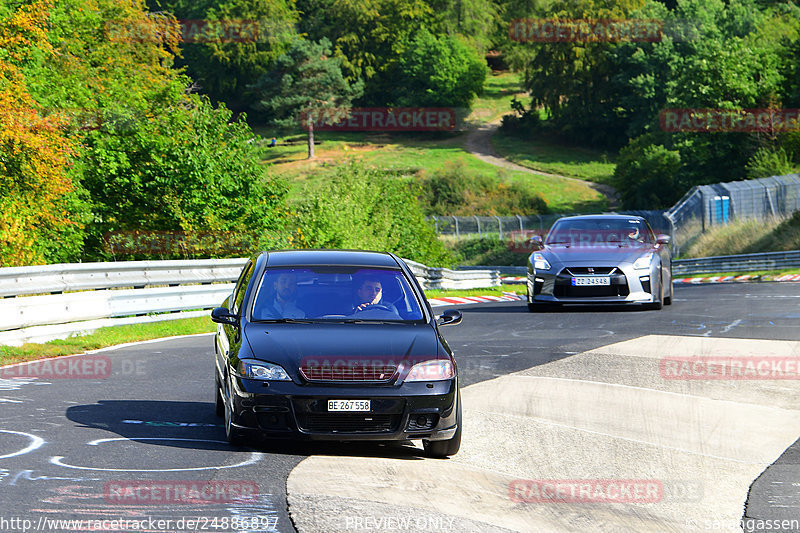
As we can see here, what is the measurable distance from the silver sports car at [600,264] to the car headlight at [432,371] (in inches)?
396

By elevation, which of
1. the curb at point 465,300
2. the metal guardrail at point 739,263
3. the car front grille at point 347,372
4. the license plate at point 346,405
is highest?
the car front grille at point 347,372

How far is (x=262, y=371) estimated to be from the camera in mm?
7039

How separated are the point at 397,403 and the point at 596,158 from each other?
110279 millimetres

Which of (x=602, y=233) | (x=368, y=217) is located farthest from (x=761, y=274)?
(x=602, y=233)

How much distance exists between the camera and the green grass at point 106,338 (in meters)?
12.4

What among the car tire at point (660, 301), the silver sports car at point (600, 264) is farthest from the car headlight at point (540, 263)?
the car tire at point (660, 301)

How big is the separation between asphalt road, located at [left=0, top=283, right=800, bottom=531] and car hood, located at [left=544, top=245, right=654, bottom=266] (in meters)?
Answer: 2.51

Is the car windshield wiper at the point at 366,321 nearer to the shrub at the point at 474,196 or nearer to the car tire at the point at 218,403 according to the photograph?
the car tire at the point at 218,403

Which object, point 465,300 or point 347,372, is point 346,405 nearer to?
point 347,372

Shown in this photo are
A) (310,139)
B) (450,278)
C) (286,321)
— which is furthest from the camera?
(310,139)

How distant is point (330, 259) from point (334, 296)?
0.47 meters

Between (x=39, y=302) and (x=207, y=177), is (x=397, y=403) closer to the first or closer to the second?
(x=39, y=302)

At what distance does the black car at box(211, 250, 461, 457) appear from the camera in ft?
22.7

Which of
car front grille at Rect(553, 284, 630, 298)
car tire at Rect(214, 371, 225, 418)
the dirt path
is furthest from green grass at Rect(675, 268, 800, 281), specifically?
the dirt path
